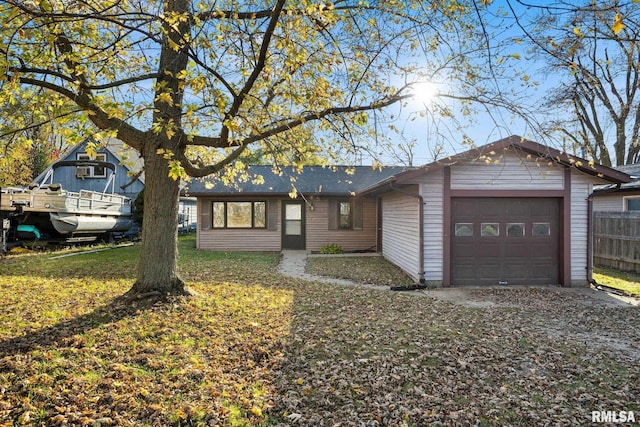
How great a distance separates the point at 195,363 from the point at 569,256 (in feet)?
29.2

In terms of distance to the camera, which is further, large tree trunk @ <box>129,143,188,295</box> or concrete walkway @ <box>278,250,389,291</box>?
concrete walkway @ <box>278,250,389,291</box>

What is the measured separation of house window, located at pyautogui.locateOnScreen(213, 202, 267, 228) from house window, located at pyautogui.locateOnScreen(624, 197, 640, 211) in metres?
13.1

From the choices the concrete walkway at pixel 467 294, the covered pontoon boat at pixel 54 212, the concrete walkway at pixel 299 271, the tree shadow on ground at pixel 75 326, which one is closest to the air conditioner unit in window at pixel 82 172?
the covered pontoon boat at pixel 54 212

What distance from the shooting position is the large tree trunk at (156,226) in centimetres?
616

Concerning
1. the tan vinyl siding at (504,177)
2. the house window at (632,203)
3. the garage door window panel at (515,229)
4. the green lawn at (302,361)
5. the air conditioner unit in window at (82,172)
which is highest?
the air conditioner unit in window at (82,172)

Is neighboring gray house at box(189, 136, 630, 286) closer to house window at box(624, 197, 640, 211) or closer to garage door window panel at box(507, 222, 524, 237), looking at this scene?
garage door window panel at box(507, 222, 524, 237)

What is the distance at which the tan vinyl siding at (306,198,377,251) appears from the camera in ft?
53.0

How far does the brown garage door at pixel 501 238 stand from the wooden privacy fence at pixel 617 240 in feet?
12.4

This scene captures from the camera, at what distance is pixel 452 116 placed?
570 centimetres

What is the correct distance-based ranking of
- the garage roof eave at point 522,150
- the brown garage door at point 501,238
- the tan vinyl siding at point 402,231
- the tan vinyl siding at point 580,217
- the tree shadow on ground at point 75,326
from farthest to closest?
1. the tan vinyl siding at point 402,231
2. the brown garage door at point 501,238
3. the tan vinyl siding at point 580,217
4. the garage roof eave at point 522,150
5. the tree shadow on ground at point 75,326

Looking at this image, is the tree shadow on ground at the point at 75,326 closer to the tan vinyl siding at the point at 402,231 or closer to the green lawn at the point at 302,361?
the green lawn at the point at 302,361

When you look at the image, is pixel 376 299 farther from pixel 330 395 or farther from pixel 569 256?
pixel 569 256

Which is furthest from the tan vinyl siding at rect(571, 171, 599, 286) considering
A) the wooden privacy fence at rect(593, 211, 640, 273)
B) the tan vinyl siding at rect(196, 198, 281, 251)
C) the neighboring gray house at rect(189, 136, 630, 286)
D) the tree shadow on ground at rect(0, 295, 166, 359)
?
the tan vinyl siding at rect(196, 198, 281, 251)

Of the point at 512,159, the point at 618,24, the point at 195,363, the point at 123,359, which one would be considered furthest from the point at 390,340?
the point at 512,159
